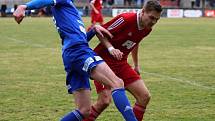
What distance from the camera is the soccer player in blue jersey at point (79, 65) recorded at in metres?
6.07

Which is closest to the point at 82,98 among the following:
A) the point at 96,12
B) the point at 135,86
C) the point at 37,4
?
the point at 135,86

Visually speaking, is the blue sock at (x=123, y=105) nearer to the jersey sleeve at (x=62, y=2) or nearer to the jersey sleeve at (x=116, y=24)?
the jersey sleeve at (x=116, y=24)

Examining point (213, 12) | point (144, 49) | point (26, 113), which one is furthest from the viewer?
point (213, 12)

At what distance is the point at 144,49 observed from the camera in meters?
19.6

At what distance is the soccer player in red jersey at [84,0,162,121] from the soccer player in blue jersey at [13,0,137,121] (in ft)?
1.23

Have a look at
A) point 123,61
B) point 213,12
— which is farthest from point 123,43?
point 213,12

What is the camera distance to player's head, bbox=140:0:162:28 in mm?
6379

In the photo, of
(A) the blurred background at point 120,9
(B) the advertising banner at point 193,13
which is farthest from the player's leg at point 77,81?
(B) the advertising banner at point 193,13

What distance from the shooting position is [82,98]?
629 cm

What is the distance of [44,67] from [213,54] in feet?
20.6

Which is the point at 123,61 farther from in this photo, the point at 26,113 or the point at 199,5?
the point at 199,5

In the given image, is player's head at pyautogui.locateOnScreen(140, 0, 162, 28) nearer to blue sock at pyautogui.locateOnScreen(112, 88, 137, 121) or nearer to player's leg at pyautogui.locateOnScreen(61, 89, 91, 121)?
blue sock at pyautogui.locateOnScreen(112, 88, 137, 121)

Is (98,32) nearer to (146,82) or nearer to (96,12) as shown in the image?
(146,82)

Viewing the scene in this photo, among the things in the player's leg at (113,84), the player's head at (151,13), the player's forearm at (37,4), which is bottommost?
the player's leg at (113,84)
